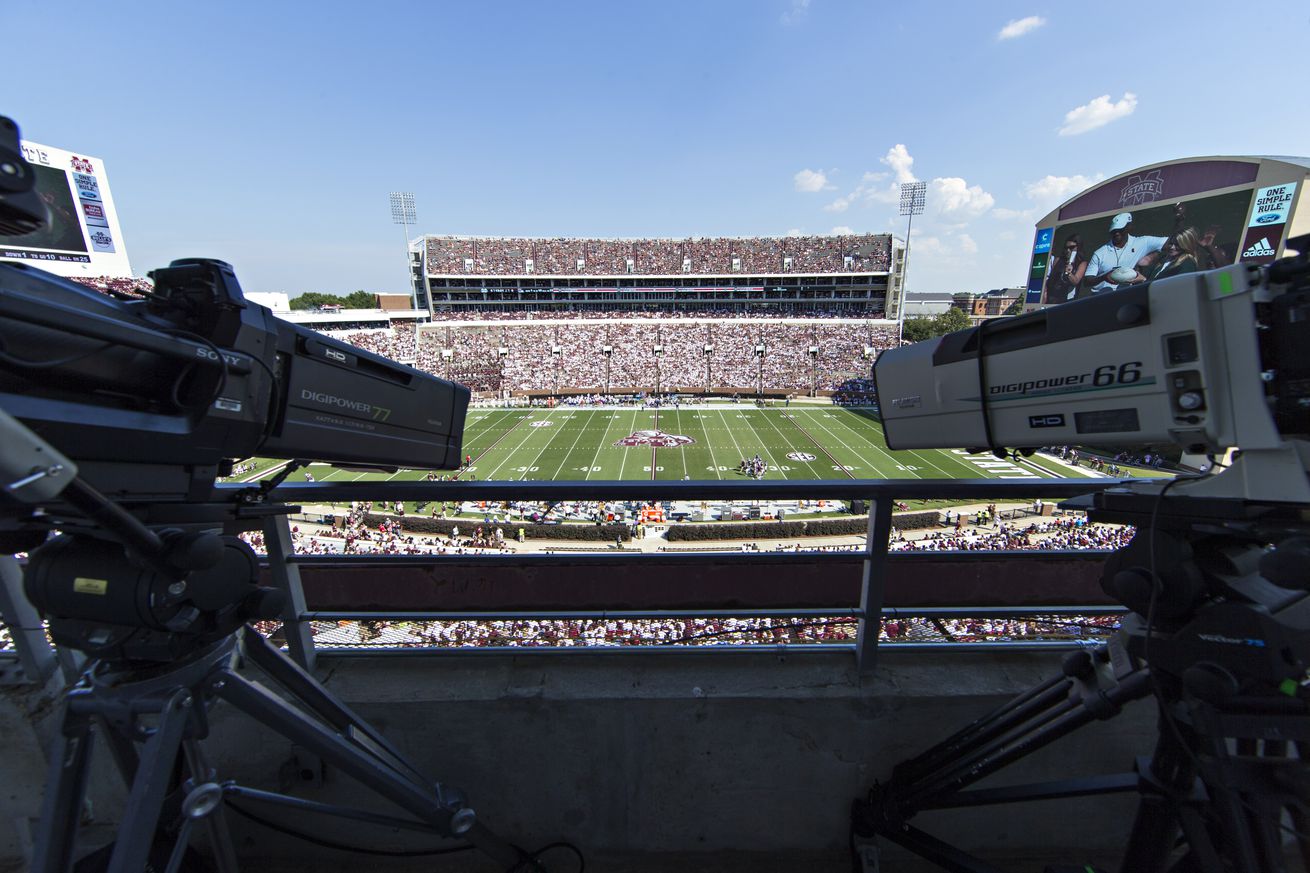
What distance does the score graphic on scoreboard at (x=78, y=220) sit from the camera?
81.5ft

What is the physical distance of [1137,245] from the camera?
3033 centimetres

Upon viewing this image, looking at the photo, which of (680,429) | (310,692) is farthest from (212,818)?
(680,429)

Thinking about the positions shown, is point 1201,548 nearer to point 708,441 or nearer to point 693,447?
point 693,447

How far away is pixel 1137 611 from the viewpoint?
4.35 ft

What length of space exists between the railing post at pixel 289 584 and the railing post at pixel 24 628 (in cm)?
71

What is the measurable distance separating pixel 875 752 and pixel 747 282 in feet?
208

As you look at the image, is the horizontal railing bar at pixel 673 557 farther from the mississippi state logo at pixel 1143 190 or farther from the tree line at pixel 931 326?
the tree line at pixel 931 326

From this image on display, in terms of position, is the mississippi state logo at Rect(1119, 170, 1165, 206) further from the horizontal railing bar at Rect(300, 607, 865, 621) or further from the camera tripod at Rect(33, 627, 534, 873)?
the camera tripod at Rect(33, 627, 534, 873)

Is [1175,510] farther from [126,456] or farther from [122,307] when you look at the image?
[122,307]

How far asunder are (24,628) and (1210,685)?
3.45 m

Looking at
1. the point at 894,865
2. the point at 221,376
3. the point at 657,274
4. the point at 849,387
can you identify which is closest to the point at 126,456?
the point at 221,376

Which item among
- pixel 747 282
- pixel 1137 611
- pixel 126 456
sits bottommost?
pixel 1137 611

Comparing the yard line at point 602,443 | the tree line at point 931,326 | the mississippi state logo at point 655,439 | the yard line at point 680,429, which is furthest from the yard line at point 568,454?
the tree line at point 931,326

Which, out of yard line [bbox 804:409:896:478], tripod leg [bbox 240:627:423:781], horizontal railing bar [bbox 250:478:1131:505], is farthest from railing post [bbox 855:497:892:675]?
yard line [bbox 804:409:896:478]
